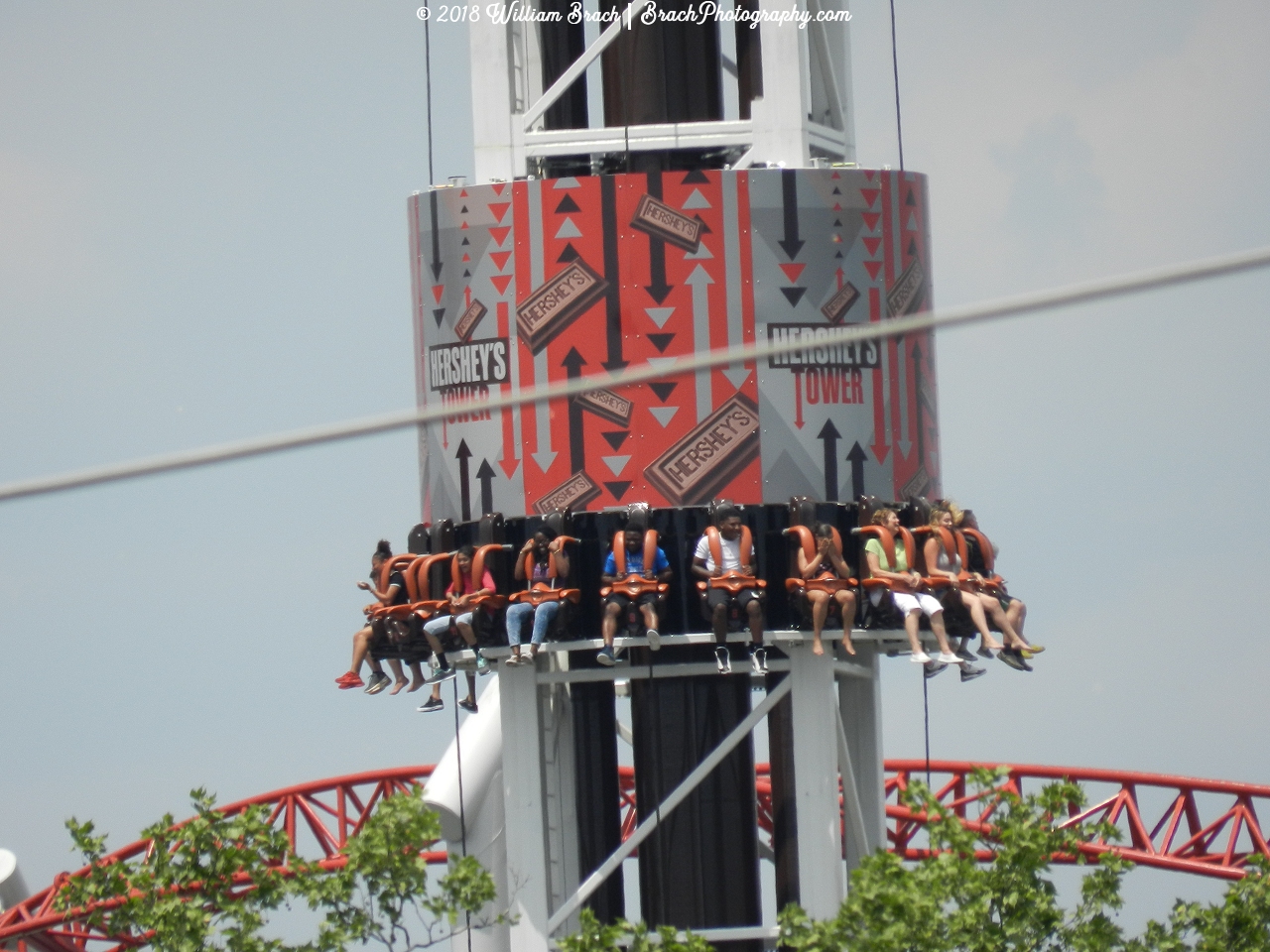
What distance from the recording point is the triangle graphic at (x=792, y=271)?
39.3m

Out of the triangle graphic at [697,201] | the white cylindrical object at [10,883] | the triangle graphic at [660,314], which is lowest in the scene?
the white cylindrical object at [10,883]

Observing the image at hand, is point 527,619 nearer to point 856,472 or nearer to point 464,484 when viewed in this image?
point 464,484

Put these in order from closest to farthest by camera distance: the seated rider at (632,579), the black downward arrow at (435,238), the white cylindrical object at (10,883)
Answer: the seated rider at (632,579), the black downward arrow at (435,238), the white cylindrical object at (10,883)

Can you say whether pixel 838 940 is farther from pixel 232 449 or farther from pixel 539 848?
pixel 232 449

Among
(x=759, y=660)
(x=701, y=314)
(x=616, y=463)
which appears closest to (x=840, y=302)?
(x=701, y=314)

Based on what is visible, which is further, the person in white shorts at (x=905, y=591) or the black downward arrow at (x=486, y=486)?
the black downward arrow at (x=486, y=486)

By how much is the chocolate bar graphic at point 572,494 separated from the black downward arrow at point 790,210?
4.26 meters

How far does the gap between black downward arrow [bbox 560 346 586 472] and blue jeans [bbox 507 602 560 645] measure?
210 cm

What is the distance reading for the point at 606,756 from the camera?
42.1m

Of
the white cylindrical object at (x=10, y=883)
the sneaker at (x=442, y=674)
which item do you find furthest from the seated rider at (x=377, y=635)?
the white cylindrical object at (x=10, y=883)

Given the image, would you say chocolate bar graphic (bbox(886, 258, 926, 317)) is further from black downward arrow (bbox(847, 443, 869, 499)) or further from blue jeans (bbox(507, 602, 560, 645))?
blue jeans (bbox(507, 602, 560, 645))

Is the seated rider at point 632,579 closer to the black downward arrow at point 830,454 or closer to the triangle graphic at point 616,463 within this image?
the triangle graphic at point 616,463

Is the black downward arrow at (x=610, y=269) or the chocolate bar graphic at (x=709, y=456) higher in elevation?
the black downward arrow at (x=610, y=269)

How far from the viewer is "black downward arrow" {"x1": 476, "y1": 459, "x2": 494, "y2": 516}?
39812 mm
